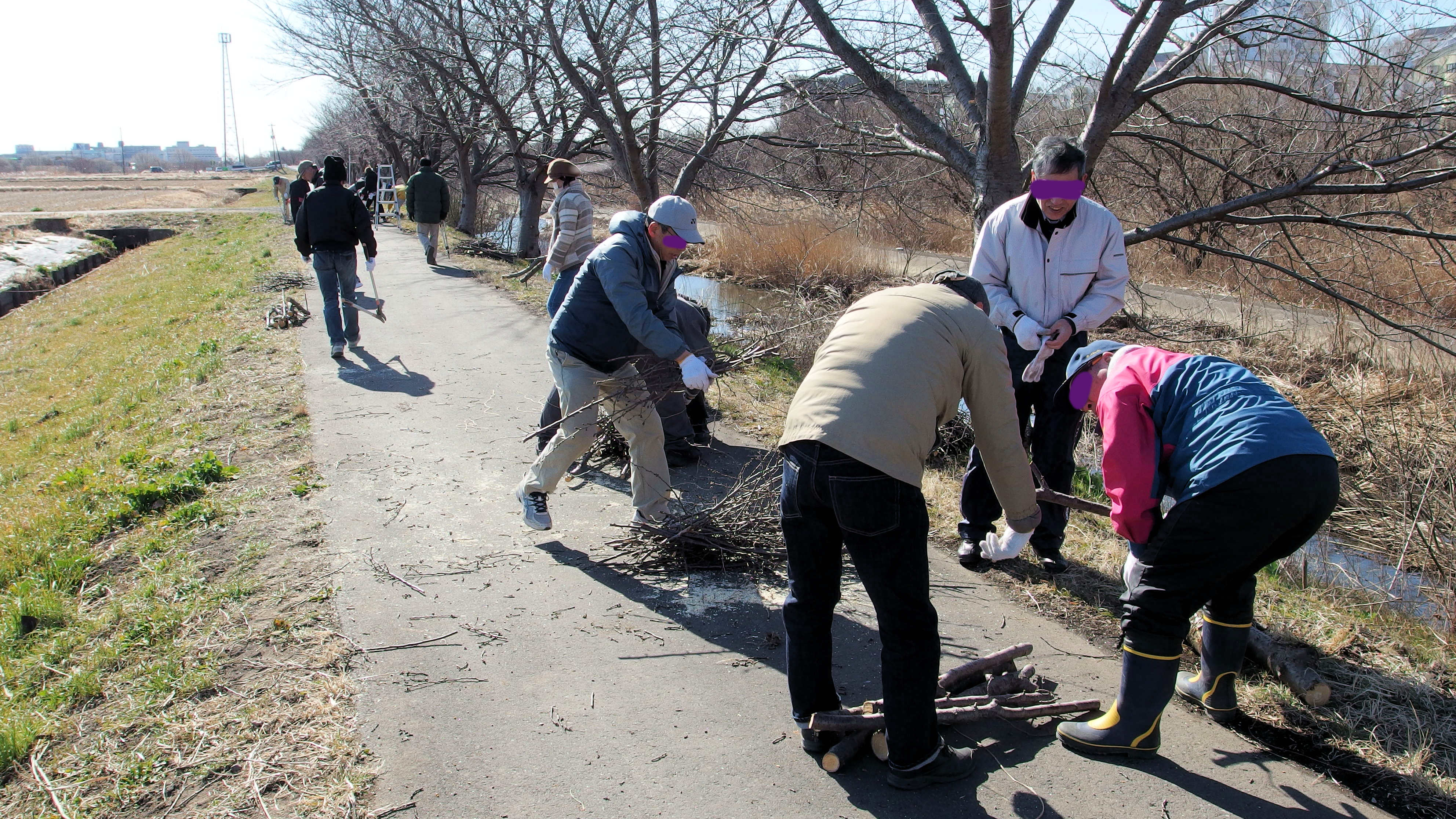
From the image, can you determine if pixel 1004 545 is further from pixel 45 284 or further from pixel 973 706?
pixel 45 284

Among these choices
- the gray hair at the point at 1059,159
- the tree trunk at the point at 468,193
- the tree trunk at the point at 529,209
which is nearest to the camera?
the gray hair at the point at 1059,159

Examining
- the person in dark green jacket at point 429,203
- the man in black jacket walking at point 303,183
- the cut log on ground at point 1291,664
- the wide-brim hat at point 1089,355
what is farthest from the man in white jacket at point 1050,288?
the person in dark green jacket at point 429,203

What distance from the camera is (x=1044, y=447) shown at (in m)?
4.46

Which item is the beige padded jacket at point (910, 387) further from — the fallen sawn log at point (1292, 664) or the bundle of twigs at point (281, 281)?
the bundle of twigs at point (281, 281)

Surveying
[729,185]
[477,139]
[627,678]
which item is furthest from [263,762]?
[477,139]

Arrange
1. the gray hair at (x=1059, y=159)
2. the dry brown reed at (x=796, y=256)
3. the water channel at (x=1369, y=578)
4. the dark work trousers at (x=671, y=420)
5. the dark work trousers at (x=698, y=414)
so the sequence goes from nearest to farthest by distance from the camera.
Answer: the gray hair at (x=1059, y=159), the water channel at (x=1369, y=578), the dark work trousers at (x=671, y=420), the dark work trousers at (x=698, y=414), the dry brown reed at (x=796, y=256)

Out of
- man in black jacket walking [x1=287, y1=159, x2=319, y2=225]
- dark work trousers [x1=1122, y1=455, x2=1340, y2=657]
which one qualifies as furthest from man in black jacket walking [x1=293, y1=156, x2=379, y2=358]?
dark work trousers [x1=1122, y1=455, x2=1340, y2=657]

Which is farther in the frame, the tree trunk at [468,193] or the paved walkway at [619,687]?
the tree trunk at [468,193]

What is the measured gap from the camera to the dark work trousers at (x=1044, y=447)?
4.39m

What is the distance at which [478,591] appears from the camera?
14.2 feet

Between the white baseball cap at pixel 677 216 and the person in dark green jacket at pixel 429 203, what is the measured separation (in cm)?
1307

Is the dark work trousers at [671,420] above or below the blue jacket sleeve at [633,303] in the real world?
below

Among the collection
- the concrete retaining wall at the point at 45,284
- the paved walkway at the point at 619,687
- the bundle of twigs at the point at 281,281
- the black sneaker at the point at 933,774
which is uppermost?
the bundle of twigs at the point at 281,281

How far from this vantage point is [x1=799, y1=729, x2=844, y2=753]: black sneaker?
3.09m
